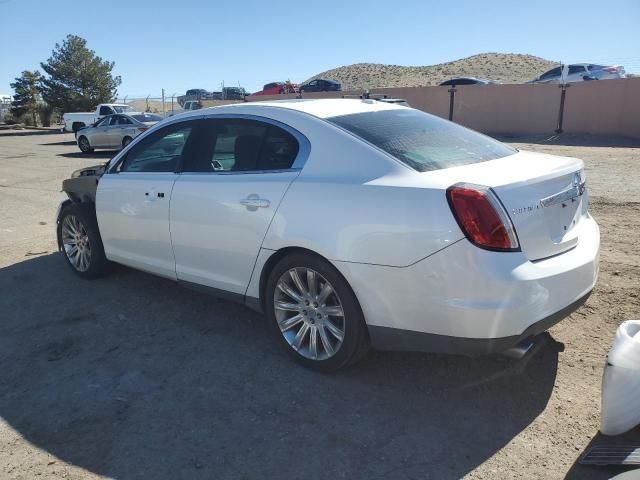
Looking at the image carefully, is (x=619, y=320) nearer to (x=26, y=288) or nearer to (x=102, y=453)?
(x=102, y=453)

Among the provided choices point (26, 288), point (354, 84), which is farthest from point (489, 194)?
point (354, 84)

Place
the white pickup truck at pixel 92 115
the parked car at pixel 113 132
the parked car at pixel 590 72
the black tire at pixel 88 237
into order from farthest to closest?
the white pickup truck at pixel 92 115, the parked car at pixel 590 72, the parked car at pixel 113 132, the black tire at pixel 88 237

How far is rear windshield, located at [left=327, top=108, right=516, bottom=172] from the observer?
11.3ft

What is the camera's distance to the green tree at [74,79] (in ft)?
133

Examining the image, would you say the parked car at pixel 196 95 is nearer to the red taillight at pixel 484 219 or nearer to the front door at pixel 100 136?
the front door at pixel 100 136

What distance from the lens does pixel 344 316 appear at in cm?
339

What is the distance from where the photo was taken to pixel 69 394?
3566 millimetres

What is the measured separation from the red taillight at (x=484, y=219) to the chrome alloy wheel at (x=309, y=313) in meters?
0.93

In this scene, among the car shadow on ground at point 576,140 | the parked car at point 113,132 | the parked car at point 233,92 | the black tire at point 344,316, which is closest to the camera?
the black tire at point 344,316

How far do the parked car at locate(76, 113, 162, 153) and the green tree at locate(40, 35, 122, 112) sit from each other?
73.8 ft

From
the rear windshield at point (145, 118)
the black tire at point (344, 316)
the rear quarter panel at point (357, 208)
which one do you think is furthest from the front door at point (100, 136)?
the black tire at point (344, 316)

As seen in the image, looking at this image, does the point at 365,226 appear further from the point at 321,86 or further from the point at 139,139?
the point at 321,86

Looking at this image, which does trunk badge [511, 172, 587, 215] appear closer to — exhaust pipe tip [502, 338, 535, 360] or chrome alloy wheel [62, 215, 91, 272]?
exhaust pipe tip [502, 338, 535, 360]

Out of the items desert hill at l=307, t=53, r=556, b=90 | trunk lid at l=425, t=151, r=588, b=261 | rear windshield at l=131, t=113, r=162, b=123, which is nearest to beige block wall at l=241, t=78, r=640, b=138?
rear windshield at l=131, t=113, r=162, b=123
